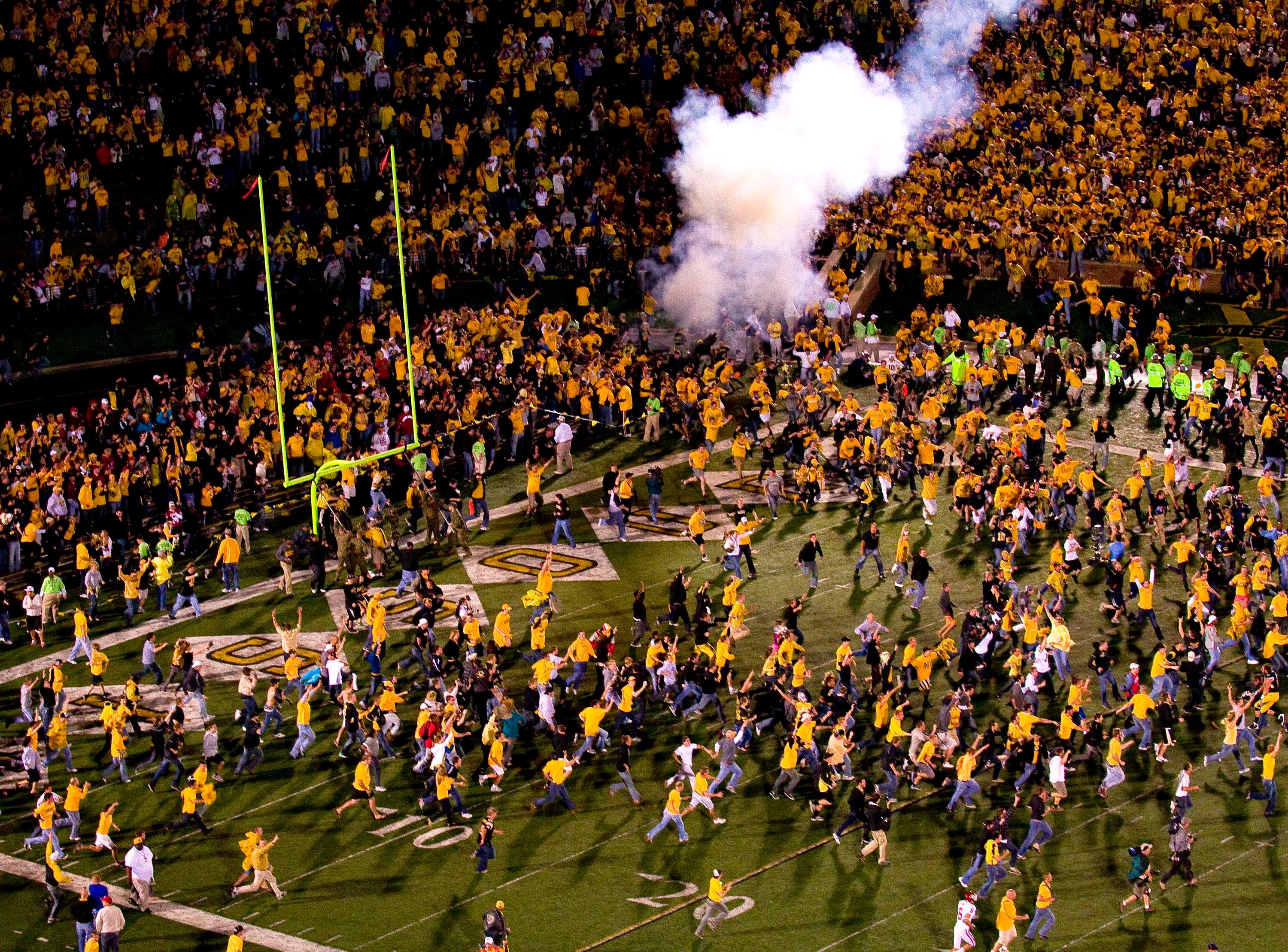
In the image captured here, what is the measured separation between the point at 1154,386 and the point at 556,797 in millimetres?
19106

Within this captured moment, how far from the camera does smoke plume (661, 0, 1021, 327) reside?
50156 mm

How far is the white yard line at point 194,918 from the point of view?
90.7 feet

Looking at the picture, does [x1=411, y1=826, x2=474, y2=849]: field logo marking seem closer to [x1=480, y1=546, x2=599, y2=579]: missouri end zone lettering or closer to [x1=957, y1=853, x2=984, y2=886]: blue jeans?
[x1=957, y1=853, x2=984, y2=886]: blue jeans

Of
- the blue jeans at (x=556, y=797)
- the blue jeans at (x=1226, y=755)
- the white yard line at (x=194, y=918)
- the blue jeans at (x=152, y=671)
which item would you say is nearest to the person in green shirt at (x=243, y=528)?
the blue jeans at (x=152, y=671)

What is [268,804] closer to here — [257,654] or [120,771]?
[120,771]

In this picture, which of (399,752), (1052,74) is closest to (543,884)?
(399,752)

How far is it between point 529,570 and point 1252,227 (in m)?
20.9

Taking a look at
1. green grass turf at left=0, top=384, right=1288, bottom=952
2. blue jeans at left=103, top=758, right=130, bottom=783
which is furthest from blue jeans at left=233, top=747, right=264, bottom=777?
blue jeans at left=103, top=758, right=130, bottom=783

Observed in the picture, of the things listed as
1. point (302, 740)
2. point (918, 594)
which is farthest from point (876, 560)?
point (302, 740)

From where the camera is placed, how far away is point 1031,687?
31.3 m

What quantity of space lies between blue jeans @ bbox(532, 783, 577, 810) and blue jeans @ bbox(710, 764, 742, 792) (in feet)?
6.48

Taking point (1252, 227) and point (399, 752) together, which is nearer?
point (399, 752)

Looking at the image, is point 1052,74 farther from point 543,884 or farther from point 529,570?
point 543,884

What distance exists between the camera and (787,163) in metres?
51.8
